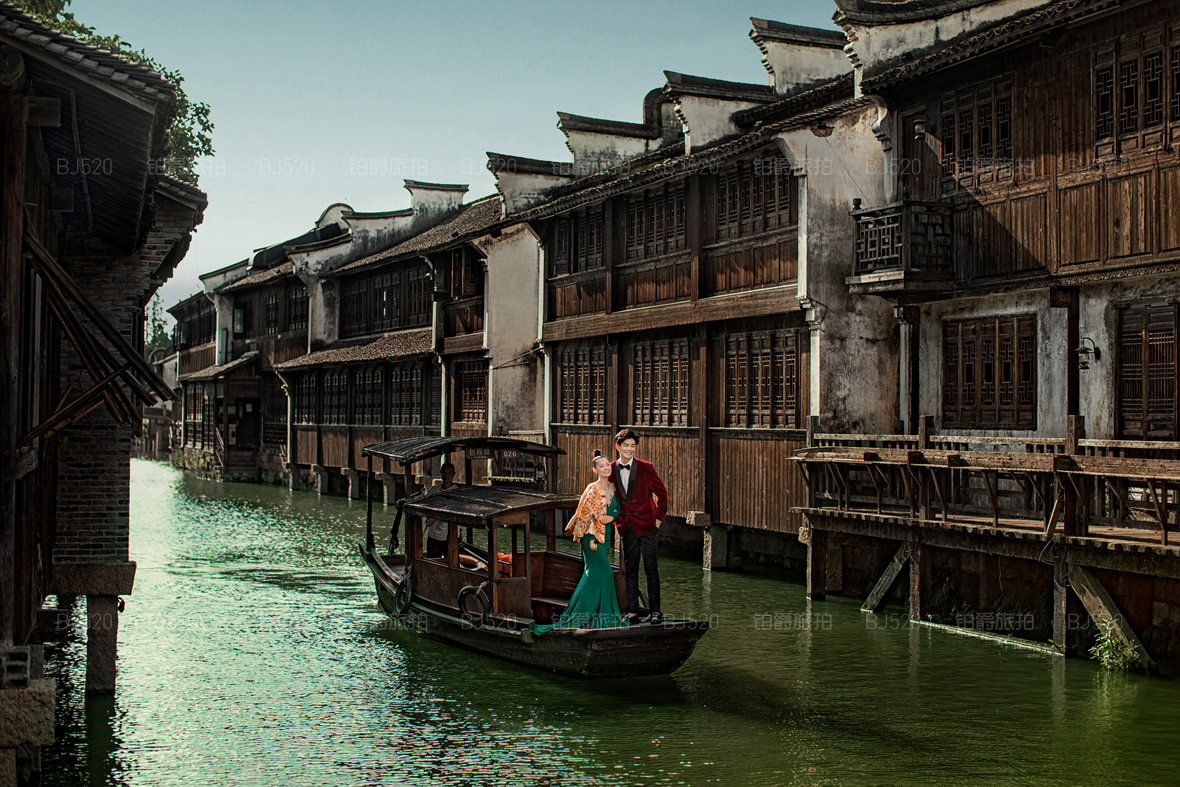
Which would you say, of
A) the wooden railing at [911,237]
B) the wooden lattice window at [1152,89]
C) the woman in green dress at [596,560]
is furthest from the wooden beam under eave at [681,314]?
the woman in green dress at [596,560]

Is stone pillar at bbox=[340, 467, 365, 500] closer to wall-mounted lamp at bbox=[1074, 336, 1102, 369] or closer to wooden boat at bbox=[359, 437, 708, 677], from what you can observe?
wooden boat at bbox=[359, 437, 708, 677]

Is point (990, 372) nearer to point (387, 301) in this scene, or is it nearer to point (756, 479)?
point (756, 479)

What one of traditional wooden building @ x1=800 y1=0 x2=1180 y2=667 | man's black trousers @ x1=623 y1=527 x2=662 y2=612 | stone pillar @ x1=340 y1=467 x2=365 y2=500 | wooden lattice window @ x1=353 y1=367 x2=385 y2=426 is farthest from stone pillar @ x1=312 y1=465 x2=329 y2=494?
man's black trousers @ x1=623 y1=527 x2=662 y2=612

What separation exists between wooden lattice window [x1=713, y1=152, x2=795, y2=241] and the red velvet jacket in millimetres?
7458

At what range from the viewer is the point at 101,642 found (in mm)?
11812

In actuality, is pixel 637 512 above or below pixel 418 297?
Answer: below

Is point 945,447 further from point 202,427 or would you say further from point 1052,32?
point 202,427

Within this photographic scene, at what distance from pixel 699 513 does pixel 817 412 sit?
369 centimetres

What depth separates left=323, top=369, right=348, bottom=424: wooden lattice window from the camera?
40344 mm

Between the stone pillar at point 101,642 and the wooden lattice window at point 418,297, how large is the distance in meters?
23.9

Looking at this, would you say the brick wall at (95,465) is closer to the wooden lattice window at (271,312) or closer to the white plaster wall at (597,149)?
the white plaster wall at (597,149)

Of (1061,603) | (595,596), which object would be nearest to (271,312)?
(595,596)

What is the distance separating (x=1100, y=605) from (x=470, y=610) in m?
6.99

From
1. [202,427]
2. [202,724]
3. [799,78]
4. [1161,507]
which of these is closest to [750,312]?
[799,78]
